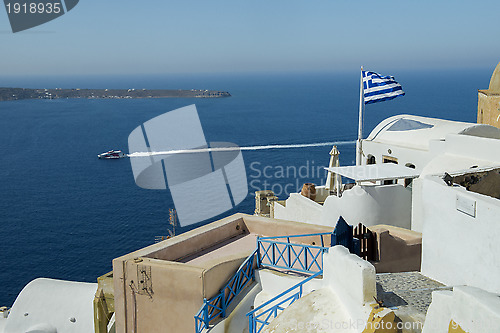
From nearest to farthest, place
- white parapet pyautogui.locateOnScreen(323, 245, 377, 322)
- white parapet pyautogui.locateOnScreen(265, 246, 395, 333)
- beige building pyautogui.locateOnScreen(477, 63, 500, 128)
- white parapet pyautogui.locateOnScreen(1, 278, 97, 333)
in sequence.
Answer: white parapet pyautogui.locateOnScreen(265, 246, 395, 333) < white parapet pyautogui.locateOnScreen(323, 245, 377, 322) < white parapet pyautogui.locateOnScreen(1, 278, 97, 333) < beige building pyautogui.locateOnScreen(477, 63, 500, 128)

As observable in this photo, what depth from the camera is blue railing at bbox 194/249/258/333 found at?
873 cm

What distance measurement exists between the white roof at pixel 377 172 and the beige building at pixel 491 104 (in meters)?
8.51

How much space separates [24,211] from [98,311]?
46.0m

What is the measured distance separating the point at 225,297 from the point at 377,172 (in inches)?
270

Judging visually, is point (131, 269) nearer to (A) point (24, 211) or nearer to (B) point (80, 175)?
(A) point (24, 211)

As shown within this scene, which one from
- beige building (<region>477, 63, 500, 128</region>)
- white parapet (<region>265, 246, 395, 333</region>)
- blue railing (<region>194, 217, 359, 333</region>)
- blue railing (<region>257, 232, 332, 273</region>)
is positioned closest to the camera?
white parapet (<region>265, 246, 395, 333</region>)

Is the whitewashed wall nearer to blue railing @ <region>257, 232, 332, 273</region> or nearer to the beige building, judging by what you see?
blue railing @ <region>257, 232, 332, 273</region>

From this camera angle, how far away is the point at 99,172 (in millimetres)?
68938

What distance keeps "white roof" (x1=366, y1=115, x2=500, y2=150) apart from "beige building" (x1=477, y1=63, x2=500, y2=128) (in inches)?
170

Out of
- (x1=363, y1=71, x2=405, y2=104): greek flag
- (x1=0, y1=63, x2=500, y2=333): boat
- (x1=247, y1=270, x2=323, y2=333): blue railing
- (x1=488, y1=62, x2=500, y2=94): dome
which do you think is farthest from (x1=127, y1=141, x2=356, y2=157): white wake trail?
(x1=247, y1=270, x2=323, y2=333): blue railing

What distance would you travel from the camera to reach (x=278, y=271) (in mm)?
9461

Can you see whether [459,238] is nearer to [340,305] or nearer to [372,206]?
[340,305]

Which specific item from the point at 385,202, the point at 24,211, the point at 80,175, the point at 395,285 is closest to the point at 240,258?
the point at 395,285

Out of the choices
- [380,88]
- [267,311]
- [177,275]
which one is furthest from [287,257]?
[380,88]
